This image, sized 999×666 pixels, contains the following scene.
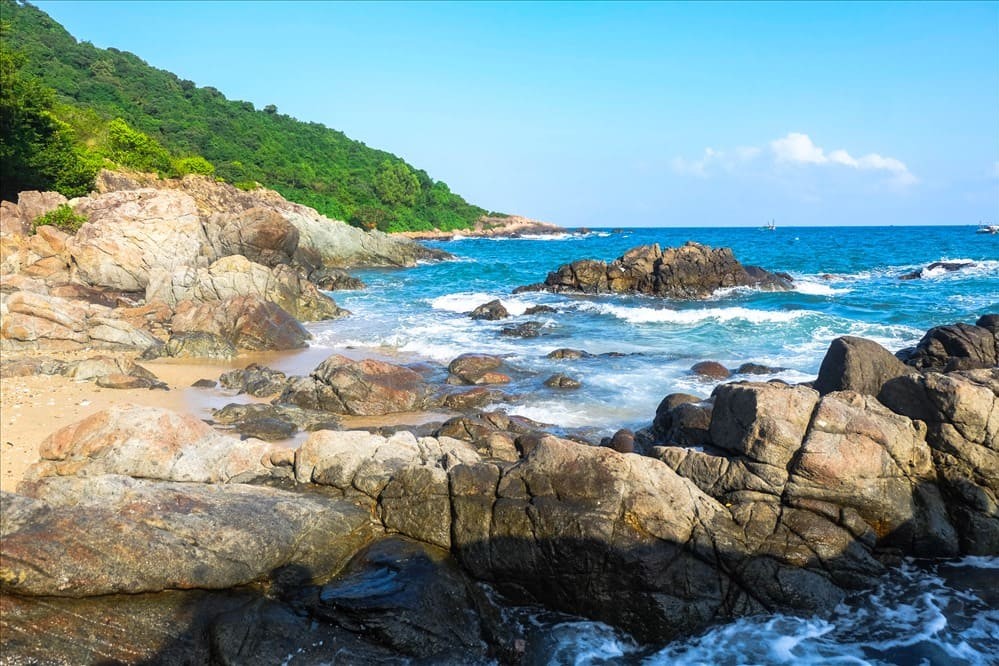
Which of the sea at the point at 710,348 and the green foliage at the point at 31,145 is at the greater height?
the green foliage at the point at 31,145

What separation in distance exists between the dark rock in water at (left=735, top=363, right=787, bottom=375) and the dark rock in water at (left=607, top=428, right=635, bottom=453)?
6.61m

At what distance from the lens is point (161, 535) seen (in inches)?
215

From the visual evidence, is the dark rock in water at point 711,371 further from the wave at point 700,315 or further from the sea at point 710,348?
the wave at point 700,315

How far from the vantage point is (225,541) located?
5637 mm

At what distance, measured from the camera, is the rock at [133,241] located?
23375mm

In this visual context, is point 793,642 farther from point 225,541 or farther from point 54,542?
point 54,542

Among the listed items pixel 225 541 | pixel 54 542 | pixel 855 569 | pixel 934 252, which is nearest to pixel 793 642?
pixel 855 569

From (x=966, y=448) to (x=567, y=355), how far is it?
11.2 metres

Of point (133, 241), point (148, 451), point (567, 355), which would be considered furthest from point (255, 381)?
point (133, 241)

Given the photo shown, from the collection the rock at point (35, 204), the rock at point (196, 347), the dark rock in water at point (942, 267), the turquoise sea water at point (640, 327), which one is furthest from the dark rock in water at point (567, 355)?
A: the dark rock in water at point (942, 267)

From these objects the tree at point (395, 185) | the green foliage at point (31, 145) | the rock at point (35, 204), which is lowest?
the rock at point (35, 204)

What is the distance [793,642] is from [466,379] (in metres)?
9.70

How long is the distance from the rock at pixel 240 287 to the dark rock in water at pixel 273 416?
10.6m

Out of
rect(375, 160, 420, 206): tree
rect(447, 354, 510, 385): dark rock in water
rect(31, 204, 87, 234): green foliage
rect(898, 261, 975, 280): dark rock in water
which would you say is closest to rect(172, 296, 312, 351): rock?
rect(447, 354, 510, 385): dark rock in water
